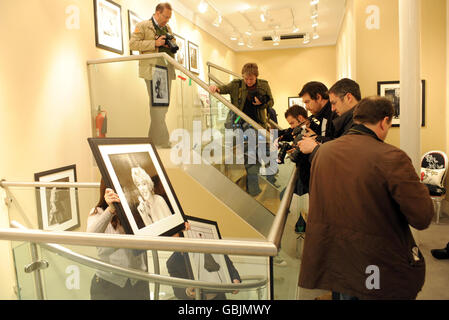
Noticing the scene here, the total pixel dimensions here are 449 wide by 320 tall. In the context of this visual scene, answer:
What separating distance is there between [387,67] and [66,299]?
21.5 feet

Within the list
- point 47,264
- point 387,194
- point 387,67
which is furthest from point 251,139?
point 387,67

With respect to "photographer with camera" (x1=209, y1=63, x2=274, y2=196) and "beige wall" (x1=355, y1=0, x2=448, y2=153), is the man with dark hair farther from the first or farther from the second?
"beige wall" (x1=355, y1=0, x2=448, y2=153)

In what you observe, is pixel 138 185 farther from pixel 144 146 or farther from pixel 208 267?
pixel 208 267

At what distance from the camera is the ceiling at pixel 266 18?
8.56m

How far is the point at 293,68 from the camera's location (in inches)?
530

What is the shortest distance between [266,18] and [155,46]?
5.92 meters

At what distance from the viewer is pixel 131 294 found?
1.31 metres

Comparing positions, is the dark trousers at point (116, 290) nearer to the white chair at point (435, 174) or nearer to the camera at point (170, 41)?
the camera at point (170, 41)

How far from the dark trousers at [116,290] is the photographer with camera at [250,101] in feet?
10.4

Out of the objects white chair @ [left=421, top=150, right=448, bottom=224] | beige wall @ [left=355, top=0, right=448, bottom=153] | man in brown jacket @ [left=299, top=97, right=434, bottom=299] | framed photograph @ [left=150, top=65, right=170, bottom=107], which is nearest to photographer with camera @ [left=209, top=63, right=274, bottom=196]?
framed photograph @ [left=150, top=65, right=170, bottom=107]

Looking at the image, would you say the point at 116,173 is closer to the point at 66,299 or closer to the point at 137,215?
the point at 137,215

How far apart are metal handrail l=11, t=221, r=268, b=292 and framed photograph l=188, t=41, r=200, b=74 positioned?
7.73m

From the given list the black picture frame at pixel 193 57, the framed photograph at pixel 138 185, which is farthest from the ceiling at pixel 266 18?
the framed photograph at pixel 138 185

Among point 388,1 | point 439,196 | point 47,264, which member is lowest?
point 439,196
